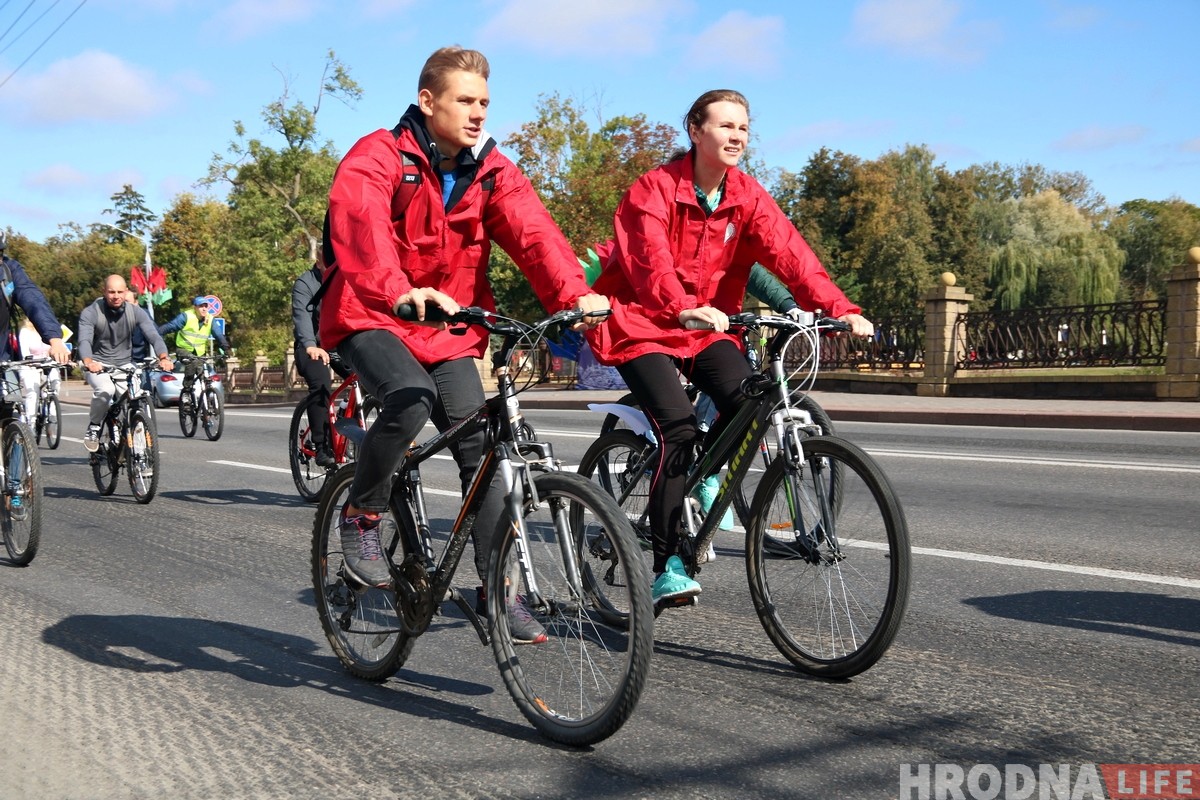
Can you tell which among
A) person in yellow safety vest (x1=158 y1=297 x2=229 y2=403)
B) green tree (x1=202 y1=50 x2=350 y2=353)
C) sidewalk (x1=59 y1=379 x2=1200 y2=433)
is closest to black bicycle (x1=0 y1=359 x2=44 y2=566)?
sidewalk (x1=59 y1=379 x2=1200 y2=433)

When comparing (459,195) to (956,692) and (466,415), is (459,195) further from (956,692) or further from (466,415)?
(956,692)

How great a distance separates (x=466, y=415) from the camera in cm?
407

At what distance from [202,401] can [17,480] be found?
10.2 metres

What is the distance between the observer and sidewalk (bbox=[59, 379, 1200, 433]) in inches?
668

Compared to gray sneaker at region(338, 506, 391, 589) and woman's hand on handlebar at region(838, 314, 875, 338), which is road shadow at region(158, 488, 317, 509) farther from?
woman's hand on handlebar at region(838, 314, 875, 338)

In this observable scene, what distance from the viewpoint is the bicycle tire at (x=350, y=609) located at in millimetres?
4172

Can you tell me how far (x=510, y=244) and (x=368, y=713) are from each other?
157cm

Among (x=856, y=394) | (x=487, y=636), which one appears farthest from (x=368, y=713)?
(x=856, y=394)

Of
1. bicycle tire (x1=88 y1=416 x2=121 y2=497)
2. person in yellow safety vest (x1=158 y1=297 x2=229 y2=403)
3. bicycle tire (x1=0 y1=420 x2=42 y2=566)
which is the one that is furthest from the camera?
person in yellow safety vest (x1=158 y1=297 x2=229 y2=403)

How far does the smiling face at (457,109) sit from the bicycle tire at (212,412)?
13.5 metres

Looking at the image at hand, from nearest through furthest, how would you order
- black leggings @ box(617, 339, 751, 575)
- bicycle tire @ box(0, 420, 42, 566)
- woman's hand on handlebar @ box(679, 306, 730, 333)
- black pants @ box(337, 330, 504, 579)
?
black pants @ box(337, 330, 504, 579)
woman's hand on handlebar @ box(679, 306, 730, 333)
black leggings @ box(617, 339, 751, 575)
bicycle tire @ box(0, 420, 42, 566)

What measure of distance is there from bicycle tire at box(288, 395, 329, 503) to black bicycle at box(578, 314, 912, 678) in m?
5.46

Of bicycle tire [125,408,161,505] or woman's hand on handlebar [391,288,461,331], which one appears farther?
bicycle tire [125,408,161,505]

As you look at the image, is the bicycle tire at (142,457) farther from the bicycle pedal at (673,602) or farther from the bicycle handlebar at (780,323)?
the bicycle handlebar at (780,323)
